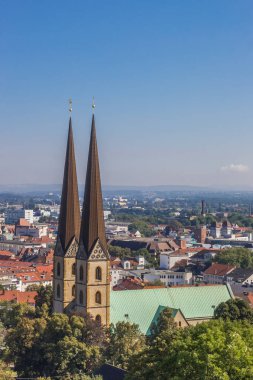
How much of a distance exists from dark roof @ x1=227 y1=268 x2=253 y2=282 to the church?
1665 inches

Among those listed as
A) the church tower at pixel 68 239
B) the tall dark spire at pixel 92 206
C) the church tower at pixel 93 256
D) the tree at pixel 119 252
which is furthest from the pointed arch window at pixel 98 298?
the tree at pixel 119 252

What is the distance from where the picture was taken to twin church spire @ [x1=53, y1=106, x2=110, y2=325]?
56.9m

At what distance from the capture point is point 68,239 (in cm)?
5956

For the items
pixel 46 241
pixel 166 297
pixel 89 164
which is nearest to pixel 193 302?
pixel 166 297

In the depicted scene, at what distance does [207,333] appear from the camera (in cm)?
3438

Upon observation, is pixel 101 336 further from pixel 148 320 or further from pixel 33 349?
pixel 148 320

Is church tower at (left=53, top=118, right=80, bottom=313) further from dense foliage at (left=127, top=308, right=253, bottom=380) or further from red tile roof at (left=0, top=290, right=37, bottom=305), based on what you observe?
red tile roof at (left=0, top=290, right=37, bottom=305)

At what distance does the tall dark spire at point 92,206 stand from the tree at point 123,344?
7437 mm

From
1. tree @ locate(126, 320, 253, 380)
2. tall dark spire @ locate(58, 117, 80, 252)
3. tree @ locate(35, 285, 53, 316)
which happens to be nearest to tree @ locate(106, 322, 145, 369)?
tall dark spire @ locate(58, 117, 80, 252)

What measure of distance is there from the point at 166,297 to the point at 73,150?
1530cm

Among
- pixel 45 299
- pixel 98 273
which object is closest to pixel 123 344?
pixel 98 273

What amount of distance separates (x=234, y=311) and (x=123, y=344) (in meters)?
12.6

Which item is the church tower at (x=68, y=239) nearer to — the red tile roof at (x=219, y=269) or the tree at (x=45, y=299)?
the tree at (x=45, y=299)

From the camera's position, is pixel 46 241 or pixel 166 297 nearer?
pixel 166 297
